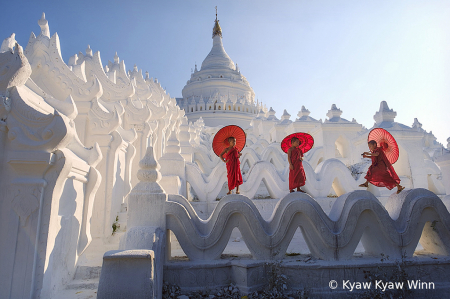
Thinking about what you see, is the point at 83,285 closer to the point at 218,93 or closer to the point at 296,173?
the point at 296,173

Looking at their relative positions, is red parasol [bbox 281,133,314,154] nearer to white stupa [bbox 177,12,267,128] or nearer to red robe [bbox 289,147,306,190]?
red robe [bbox 289,147,306,190]

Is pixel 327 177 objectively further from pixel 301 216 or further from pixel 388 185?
pixel 301 216

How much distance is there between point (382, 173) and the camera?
5.58 m

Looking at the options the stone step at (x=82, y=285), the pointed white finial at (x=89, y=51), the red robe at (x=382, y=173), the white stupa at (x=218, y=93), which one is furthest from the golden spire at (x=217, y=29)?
the stone step at (x=82, y=285)

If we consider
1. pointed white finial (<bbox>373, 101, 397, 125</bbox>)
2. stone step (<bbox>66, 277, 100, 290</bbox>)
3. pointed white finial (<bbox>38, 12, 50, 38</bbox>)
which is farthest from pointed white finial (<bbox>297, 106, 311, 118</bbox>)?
stone step (<bbox>66, 277, 100, 290</bbox>)

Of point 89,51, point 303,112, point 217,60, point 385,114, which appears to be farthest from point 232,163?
point 217,60

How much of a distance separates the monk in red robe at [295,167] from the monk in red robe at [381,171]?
1479mm

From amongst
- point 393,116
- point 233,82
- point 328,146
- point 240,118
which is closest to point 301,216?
point 393,116

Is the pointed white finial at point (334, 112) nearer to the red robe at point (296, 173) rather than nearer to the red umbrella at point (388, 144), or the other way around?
the red umbrella at point (388, 144)

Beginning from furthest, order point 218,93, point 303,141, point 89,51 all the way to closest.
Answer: point 218,93
point 89,51
point 303,141

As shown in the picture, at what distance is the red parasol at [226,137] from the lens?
19.0 feet

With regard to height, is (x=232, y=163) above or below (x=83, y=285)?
above

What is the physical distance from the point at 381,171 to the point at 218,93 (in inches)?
1258

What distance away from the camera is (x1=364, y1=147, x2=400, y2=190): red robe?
218 inches
